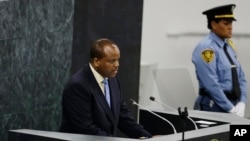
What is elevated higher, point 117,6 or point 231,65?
point 117,6

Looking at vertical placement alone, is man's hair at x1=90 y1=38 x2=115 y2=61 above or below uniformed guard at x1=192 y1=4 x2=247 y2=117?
above

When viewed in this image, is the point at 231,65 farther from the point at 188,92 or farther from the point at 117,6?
the point at 117,6

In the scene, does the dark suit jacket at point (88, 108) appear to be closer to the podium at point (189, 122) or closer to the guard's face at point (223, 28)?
the podium at point (189, 122)

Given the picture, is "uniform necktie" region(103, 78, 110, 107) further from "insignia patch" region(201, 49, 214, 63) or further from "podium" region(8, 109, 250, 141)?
"insignia patch" region(201, 49, 214, 63)

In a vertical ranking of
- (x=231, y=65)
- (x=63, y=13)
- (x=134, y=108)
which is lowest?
(x=134, y=108)

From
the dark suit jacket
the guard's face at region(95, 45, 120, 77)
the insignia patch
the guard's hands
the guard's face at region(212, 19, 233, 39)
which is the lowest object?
the guard's hands

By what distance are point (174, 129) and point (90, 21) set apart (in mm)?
1772

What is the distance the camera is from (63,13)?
641 cm

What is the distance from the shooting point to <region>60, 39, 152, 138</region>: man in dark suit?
16.4 ft

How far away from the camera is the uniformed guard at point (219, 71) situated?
6.47 m

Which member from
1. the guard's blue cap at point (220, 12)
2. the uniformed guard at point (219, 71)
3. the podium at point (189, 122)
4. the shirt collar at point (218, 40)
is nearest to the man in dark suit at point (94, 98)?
the podium at point (189, 122)

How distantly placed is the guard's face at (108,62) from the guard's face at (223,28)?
1691 millimetres

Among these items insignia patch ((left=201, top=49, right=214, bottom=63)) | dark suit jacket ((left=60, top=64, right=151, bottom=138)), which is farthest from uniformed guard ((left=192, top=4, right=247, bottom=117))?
dark suit jacket ((left=60, top=64, right=151, bottom=138))

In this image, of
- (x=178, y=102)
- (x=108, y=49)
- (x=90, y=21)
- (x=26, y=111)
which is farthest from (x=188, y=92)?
(x=108, y=49)
